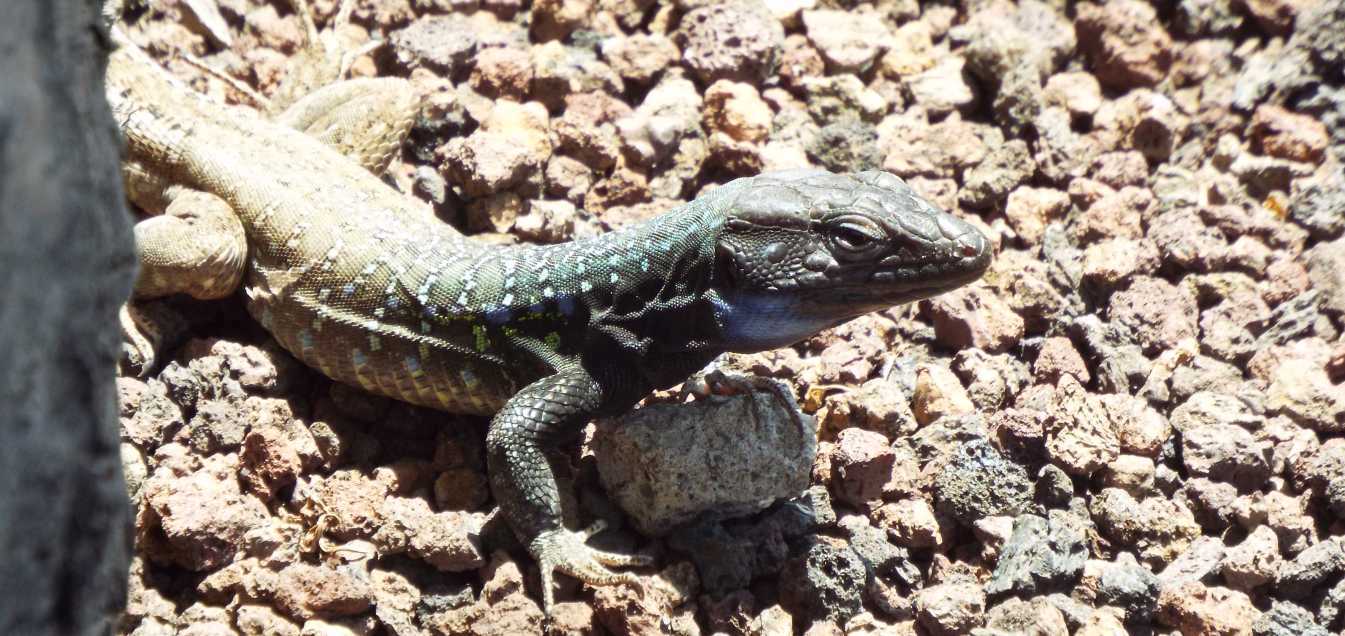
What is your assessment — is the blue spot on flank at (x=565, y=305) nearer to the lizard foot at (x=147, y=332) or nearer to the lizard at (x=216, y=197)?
the lizard at (x=216, y=197)

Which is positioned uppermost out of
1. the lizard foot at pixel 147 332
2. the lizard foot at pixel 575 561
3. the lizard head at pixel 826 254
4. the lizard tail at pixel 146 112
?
the lizard head at pixel 826 254

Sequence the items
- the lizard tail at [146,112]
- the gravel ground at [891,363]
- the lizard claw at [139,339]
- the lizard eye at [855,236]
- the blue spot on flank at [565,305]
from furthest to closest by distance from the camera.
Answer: the lizard tail at [146,112], the lizard claw at [139,339], the blue spot on flank at [565,305], the gravel ground at [891,363], the lizard eye at [855,236]

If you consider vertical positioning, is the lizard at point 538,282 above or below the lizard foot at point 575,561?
above

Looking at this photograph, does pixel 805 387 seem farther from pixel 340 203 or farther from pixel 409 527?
pixel 340 203

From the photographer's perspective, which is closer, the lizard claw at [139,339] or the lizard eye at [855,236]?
the lizard eye at [855,236]

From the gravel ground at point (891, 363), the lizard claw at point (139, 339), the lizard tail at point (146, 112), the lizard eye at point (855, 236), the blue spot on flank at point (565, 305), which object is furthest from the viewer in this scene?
the lizard tail at point (146, 112)

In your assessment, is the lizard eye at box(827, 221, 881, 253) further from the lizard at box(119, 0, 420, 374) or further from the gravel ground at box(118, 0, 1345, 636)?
the lizard at box(119, 0, 420, 374)

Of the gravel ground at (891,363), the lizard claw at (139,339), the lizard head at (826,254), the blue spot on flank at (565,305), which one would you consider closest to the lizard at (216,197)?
the lizard claw at (139,339)
